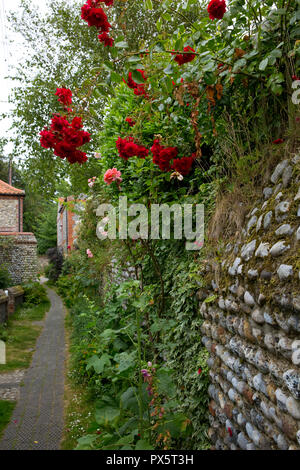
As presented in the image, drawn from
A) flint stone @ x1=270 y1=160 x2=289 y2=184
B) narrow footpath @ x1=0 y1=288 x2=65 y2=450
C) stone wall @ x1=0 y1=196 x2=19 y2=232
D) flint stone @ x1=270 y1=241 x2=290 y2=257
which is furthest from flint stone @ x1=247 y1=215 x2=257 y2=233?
stone wall @ x1=0 y1=196 x2=19 y2=232

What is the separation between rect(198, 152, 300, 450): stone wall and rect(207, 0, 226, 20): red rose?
1.15 metres

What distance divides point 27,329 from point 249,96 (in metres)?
8.13

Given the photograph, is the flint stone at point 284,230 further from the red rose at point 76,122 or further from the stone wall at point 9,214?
the stone wall at point 9,214

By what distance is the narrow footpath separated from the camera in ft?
11.6

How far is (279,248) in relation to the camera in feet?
6.01

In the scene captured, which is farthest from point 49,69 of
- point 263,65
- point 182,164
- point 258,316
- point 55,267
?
point 55,267

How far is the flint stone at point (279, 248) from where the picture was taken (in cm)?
180

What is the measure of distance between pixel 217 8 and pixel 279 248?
66.6 inches

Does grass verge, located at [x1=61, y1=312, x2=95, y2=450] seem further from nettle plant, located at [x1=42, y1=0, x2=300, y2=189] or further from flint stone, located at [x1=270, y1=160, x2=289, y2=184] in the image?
nettle plant, located at [x1=42, y1=0, x2=300, y2=189]

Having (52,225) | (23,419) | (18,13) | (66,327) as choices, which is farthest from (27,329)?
(52,225)

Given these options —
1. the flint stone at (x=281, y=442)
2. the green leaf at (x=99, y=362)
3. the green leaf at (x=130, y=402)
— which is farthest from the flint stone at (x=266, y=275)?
the green leaf at (x=99, y=362)

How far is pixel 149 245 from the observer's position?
4207mm

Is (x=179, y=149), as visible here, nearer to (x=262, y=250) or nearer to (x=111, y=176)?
(x=111, y=176)

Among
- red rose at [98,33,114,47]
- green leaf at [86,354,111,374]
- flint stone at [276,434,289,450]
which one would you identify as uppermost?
red rose at [98,33,114,47]
